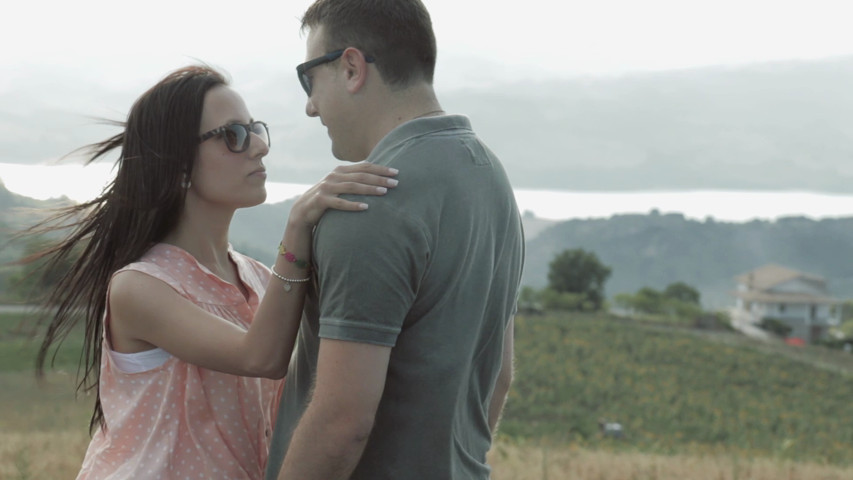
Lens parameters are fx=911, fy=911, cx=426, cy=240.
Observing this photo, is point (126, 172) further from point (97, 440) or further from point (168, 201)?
point (97, 440)

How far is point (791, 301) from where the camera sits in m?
106

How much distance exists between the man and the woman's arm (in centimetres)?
5

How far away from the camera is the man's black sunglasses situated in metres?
2.21

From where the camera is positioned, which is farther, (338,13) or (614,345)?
(614,345)

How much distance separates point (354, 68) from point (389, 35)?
116mm

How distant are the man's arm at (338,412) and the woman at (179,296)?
31 centimetres

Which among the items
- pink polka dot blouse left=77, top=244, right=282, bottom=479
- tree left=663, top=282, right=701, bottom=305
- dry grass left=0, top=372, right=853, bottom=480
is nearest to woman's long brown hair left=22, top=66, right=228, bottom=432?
pink polka dot blouse left=77, top=244, right=282, bottom=479

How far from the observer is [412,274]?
6.61 ft

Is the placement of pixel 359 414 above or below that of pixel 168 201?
below

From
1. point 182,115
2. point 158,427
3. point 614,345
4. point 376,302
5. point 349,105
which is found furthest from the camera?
point 614,345

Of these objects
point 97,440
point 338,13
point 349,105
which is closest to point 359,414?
point 349,105

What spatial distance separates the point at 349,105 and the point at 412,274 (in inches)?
19.2

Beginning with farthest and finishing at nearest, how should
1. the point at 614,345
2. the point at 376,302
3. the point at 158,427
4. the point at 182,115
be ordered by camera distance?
the point at 614,345 → the point at 182,115 → the point at 158,427 → the point at 376,302

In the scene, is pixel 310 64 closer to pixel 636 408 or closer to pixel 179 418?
pixel 179 418
